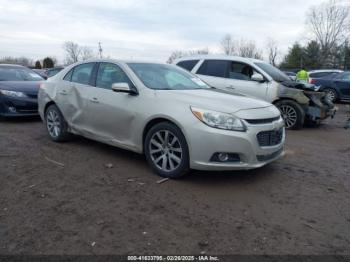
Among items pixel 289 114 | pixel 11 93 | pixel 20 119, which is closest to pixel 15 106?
pixel 11 93

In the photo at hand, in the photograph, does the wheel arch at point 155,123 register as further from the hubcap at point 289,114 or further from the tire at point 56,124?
the hubcap at point 289,114

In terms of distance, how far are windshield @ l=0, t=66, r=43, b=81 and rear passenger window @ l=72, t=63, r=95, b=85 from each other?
4150 millimetres

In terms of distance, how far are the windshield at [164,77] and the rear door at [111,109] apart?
243 millimetres

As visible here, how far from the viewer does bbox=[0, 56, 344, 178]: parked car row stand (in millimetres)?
4039

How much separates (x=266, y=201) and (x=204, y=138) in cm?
101

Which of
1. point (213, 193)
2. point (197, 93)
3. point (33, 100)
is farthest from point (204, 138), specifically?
point (33, 100)

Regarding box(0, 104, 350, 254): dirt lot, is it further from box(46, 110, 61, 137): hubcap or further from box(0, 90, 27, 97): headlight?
box(0, 90, 27, 97): headlight

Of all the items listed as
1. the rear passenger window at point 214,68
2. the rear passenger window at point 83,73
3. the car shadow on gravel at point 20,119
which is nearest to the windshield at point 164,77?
the rear passenger window at point 83,73

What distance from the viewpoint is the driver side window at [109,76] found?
5070mm

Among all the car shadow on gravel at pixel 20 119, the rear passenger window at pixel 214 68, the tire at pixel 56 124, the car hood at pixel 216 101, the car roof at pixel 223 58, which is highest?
the car roof at pixel 223 58

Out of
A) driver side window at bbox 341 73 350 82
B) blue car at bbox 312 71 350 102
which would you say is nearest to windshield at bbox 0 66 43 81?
blue car at bbox 312 71 350 102

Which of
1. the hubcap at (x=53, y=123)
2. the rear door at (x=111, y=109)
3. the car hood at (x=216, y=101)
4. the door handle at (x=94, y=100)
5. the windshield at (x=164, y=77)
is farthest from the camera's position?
the hubcap at (x=53, y=123)

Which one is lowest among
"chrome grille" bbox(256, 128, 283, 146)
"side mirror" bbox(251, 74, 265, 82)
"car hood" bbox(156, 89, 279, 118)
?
"chrome grille" bbox(256, 128, 283, 146)

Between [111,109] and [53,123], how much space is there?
6.33 ft
